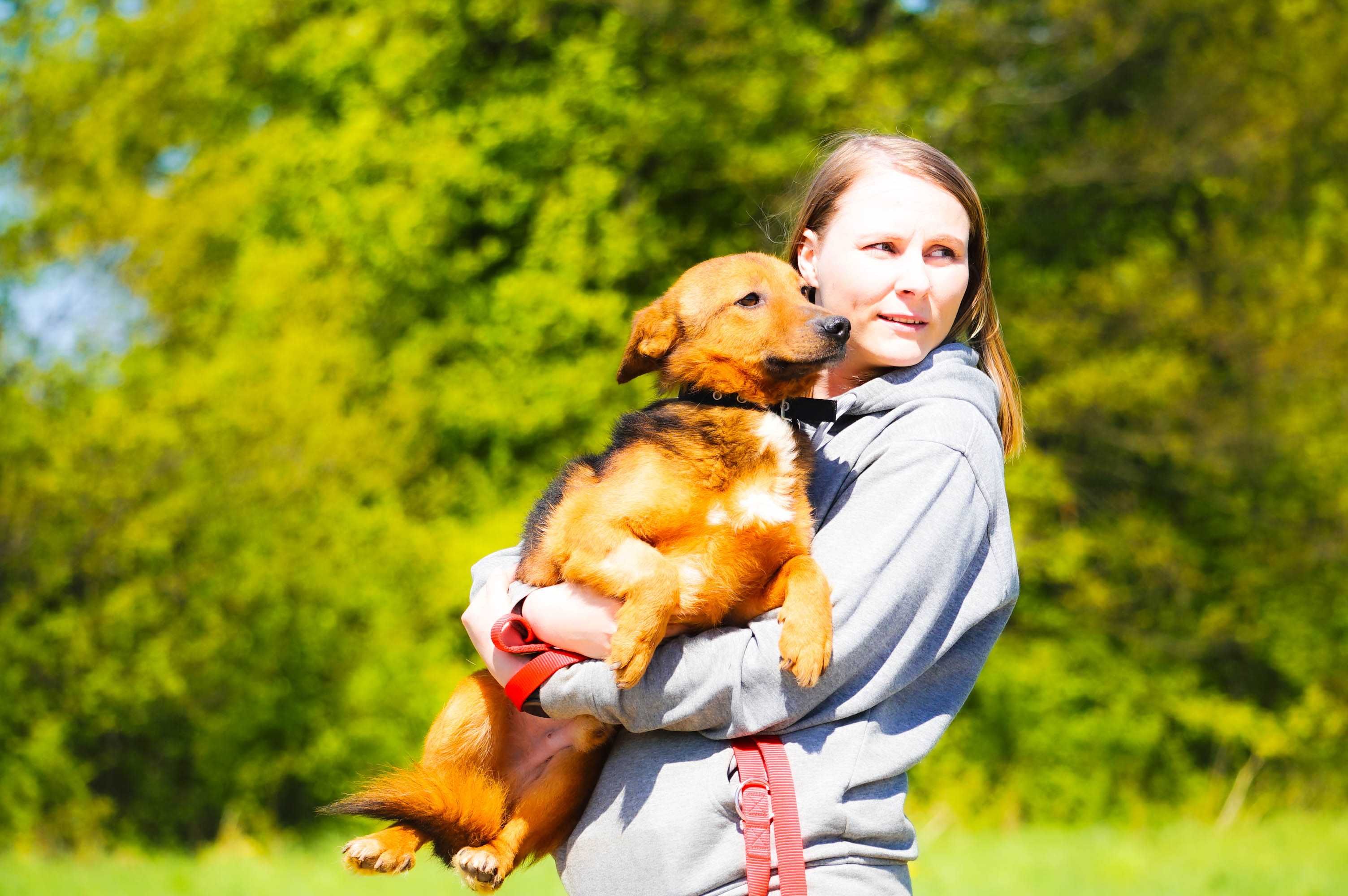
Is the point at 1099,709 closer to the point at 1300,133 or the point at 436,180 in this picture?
the point at 1300,133

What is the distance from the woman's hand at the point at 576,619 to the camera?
2371mm

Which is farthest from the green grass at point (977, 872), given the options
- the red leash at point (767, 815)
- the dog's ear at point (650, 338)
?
the red leash at point (767, 815)

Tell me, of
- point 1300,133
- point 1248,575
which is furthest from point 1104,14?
point 1248,575

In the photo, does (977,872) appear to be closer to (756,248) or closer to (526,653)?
(526,653)

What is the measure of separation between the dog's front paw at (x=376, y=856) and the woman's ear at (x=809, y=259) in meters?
1.56

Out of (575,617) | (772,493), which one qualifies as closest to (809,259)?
(772,493)

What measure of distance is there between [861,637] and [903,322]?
764 mm

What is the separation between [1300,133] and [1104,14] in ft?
6.97

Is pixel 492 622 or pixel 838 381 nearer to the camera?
pixel 492 622

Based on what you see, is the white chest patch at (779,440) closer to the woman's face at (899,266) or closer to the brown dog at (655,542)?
the brown dog at (655,542)

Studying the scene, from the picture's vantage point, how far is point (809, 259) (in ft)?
10.0

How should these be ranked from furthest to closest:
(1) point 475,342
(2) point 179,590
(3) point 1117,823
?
1. (1) point 475,342
2. (3) point 1117,823
3. (2) point 179,590

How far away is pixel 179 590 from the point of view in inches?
355

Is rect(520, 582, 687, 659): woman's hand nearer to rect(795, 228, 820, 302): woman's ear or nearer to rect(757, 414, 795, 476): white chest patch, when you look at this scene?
rect(757, 414, 795, 476): white chest patch
